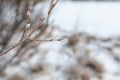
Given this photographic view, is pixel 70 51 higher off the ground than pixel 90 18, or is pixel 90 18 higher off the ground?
pixel 90 18

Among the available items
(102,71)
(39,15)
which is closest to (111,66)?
(102,71)

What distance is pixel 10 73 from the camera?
4902 millimetres

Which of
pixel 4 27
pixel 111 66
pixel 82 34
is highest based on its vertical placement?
pixel 4 27

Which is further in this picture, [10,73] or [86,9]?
[86,9]

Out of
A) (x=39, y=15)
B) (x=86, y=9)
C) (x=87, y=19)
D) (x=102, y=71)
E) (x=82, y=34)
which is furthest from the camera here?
(x=86, y=9)

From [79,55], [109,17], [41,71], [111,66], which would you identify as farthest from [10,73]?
[109,17]

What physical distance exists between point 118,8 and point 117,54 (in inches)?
96.2

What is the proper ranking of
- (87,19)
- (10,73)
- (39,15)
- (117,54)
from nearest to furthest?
(39,15), (10,73), (117,54), (87,19)

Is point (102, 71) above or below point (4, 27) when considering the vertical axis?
below

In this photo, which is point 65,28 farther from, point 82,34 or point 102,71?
point 102,71

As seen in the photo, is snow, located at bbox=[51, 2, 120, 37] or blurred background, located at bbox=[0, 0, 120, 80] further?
snow, located at bbox=[51, 2, 120, 37]

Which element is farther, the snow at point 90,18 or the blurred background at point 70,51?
the snow at point 90,18

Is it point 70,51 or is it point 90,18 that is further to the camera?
point 90,18

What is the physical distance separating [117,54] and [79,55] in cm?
88
